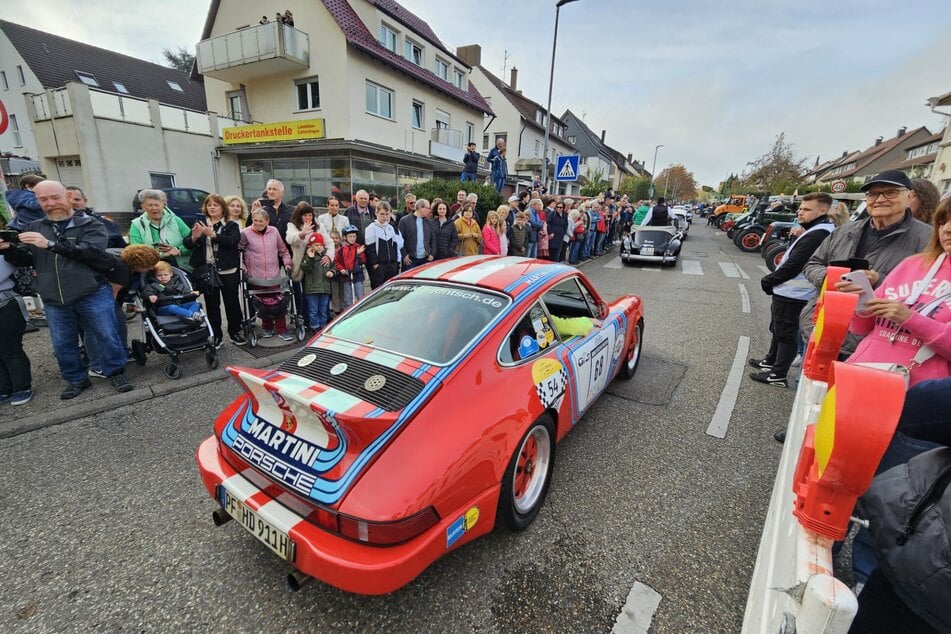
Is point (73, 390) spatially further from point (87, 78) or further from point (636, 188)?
point (636, 188)

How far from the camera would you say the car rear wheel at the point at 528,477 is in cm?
212

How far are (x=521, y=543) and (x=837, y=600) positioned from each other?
1.65m

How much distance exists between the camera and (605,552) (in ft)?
7.28

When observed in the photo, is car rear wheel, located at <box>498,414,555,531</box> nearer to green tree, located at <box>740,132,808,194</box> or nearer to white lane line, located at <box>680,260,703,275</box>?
white lane line, located at <box>680,260,703,275</box>

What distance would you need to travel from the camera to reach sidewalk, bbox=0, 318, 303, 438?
331 cm

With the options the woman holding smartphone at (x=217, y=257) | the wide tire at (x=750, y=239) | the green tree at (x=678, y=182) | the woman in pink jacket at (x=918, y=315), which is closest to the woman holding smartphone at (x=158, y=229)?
the woman holding smartphone at (x=217, y=257)

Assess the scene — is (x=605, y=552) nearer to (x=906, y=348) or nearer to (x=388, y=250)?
(x=906, y=348)

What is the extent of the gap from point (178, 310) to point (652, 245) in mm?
11535

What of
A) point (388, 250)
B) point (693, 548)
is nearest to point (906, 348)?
point (693, 548)

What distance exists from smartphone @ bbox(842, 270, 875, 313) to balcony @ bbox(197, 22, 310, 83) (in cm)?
1888

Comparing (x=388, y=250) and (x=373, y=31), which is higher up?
(x=373, y=31)

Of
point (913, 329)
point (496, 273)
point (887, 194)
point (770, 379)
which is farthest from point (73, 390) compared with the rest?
point (770, 379)

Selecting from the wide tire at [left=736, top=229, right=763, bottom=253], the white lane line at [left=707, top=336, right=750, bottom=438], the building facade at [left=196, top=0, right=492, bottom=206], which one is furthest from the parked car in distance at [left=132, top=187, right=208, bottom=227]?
the wide tire at [left=736, top=229, right=763, bottom=253]

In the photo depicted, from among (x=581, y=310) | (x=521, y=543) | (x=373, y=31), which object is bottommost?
(x=521, y=543)
